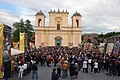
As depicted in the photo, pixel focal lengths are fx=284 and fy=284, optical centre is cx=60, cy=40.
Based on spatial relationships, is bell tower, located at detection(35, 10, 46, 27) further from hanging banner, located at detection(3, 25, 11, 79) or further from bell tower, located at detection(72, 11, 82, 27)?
hanging banner, located at detection(3, 25, 11, 79)

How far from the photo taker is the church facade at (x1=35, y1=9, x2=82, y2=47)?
324ft

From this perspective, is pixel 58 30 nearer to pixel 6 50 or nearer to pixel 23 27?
pixel 23 27

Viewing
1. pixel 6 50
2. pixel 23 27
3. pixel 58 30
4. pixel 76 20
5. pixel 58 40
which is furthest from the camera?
pixel 23 27

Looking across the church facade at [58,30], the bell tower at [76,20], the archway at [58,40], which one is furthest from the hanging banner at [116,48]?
the bell tower at [76,20]

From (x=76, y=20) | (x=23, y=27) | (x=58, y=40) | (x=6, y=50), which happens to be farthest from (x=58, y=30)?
(x=6, y=50)

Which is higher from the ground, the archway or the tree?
the tree

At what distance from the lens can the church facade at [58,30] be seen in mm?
98625

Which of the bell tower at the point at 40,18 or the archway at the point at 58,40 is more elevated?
the bell tower at the point at 40,18

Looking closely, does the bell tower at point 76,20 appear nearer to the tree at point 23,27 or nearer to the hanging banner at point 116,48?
the tree at point 23,27

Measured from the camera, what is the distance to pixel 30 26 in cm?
11250

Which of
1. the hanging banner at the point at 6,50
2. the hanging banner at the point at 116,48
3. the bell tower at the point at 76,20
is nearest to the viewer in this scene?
the hanging banner at the point at 6,50

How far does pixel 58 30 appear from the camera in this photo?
99.6 metres

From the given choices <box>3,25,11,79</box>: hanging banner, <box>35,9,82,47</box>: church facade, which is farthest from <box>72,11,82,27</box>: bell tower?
<box>3,25,11,79</box>: hanging banner

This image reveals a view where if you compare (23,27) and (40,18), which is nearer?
(40,18)
